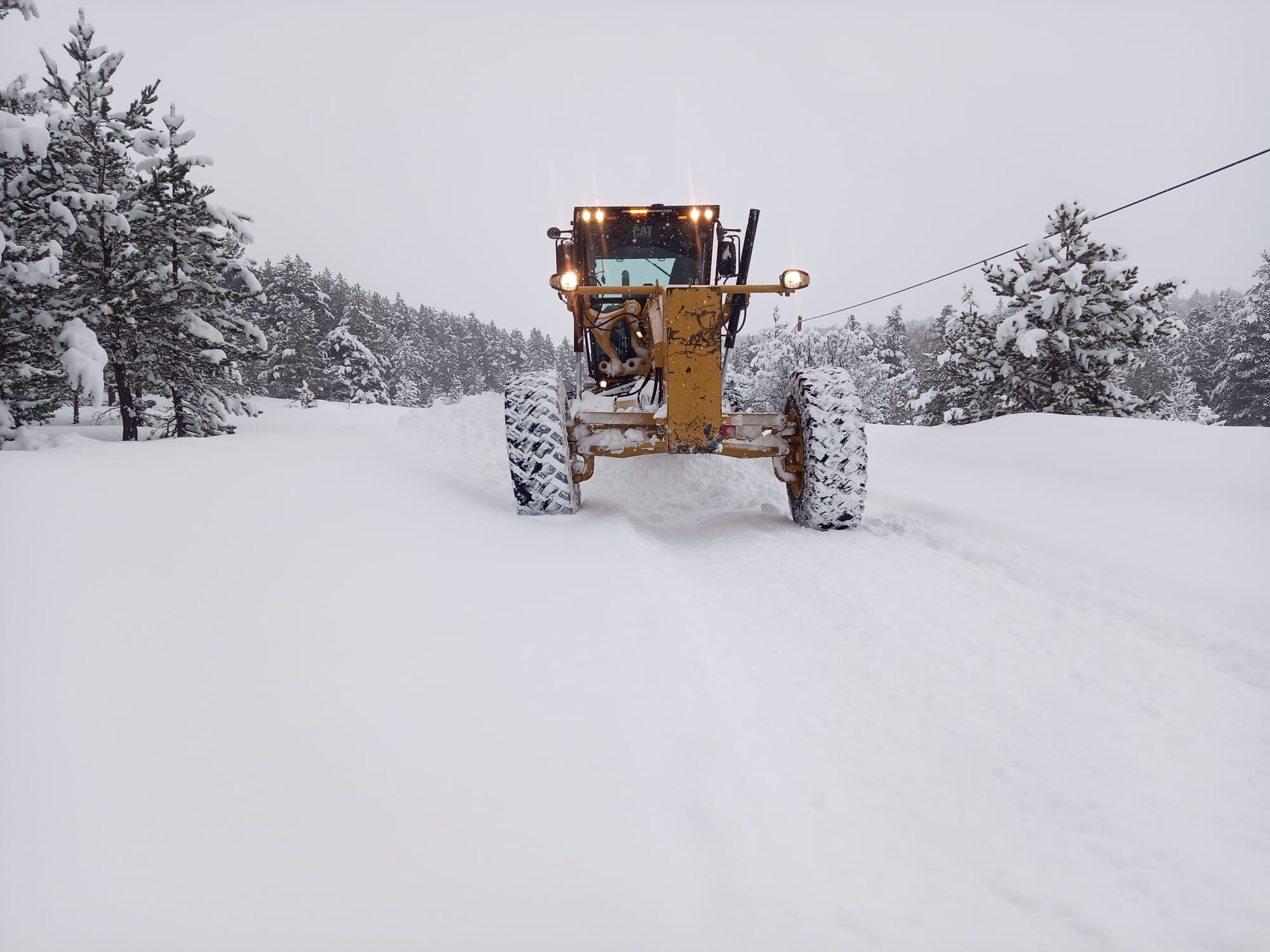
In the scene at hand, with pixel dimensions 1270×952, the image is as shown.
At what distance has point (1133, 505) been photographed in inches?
202

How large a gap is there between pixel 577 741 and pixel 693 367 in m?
3.74

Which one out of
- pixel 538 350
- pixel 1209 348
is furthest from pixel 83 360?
pixel 538 350

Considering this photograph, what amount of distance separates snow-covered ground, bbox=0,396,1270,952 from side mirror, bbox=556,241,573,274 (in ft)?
13.5

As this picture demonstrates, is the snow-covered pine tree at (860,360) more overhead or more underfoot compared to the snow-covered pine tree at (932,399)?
more overhead

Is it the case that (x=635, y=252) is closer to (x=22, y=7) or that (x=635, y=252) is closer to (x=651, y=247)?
(x=651, y=247)

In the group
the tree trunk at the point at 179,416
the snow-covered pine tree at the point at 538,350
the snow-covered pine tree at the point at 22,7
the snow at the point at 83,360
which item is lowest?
the tree trunk at the point at 179,416

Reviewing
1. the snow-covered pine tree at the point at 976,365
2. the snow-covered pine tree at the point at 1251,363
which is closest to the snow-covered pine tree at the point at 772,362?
the snow-covered pine tree at the point at 976,365

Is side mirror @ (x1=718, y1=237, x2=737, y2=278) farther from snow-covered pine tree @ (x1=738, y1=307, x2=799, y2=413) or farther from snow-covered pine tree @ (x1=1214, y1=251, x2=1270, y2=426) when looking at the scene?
snow-covered pine tree @ (x1=1214, y1=251, x2=1270, y2=426)

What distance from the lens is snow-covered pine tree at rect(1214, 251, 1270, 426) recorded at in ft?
99.8

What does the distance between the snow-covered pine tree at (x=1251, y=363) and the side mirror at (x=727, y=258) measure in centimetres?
3700

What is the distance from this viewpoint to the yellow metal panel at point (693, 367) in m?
4.98

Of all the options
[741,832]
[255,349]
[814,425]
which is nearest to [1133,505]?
[814,425]

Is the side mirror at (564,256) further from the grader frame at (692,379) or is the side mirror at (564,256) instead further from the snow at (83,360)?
the snow at (83,360)

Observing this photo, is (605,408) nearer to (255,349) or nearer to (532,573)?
(532,573)
